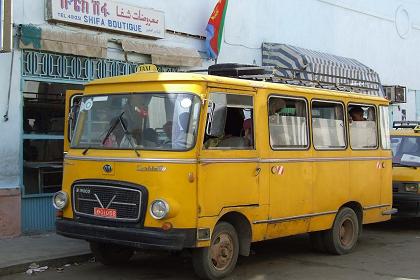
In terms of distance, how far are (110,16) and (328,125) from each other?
486cm

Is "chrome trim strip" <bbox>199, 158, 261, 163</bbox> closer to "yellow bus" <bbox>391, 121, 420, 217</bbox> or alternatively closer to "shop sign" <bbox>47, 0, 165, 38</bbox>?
"yellow bus" <bbox>391, 121, 420, 217</bbox>

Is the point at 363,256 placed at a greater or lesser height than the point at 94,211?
lesser

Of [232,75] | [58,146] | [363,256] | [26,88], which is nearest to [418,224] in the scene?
[363,256]

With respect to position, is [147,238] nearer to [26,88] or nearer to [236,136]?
[236,136]

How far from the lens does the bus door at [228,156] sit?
6695 millimetres

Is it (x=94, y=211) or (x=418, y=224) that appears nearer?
(x=94, y=211)

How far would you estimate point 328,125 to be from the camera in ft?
28.6

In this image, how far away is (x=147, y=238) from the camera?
6.44 metres

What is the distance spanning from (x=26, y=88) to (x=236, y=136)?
14.6 ft

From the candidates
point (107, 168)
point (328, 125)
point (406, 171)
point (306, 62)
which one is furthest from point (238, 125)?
point (306, 62)

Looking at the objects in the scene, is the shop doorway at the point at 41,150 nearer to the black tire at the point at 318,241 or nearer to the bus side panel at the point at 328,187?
the black tire at the point at 318,241

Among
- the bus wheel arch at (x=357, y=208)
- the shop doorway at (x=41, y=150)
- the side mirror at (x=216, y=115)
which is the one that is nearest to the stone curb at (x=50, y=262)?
the shop doorway at (x=41, y=150)

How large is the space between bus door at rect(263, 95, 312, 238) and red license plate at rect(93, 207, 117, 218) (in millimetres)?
1998

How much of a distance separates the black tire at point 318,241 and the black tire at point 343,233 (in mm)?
71
